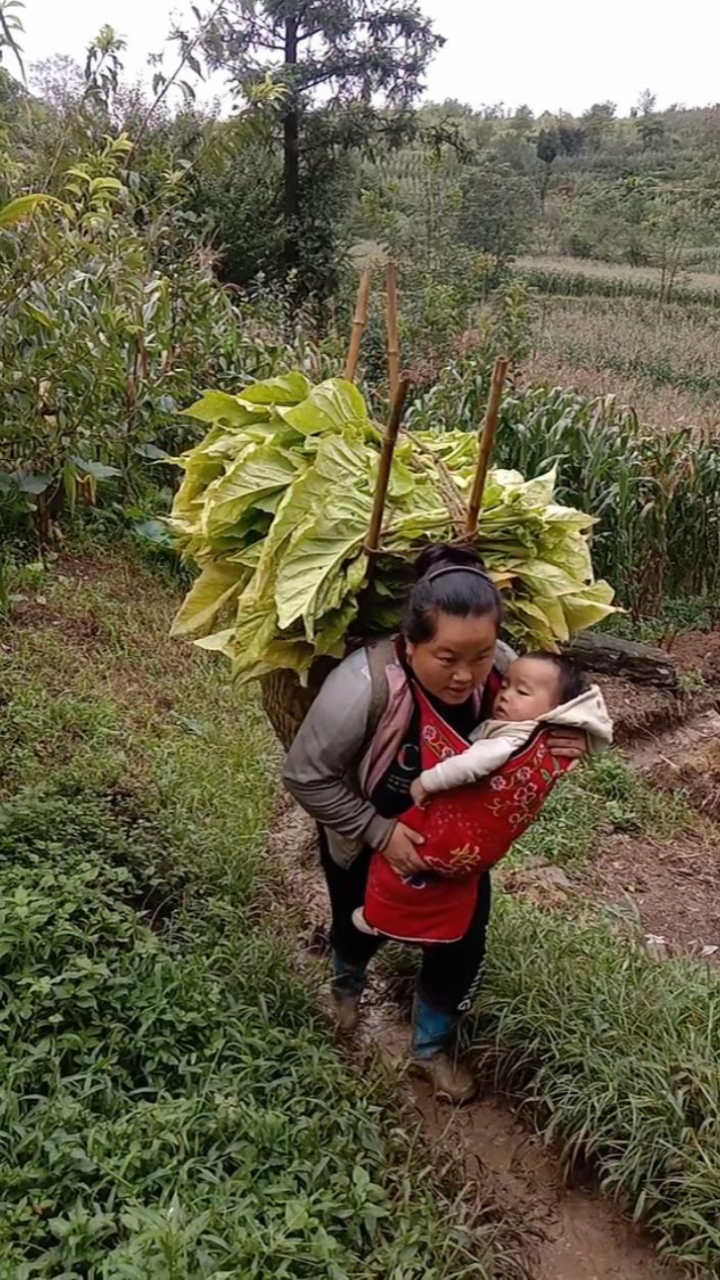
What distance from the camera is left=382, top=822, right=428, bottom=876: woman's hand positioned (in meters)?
1.91

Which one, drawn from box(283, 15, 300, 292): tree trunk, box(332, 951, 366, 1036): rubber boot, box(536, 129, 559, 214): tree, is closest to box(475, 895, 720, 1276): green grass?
box(332, 951, 366, 1036): rubber boot

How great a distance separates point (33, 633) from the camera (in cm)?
388

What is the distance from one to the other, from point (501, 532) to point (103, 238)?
3.18m

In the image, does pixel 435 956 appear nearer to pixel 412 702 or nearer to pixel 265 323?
pixel 412 702

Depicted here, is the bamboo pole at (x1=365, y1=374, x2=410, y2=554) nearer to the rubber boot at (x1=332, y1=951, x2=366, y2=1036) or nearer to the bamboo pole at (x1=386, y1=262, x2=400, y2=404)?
the bamboo pole at (x1=386, y1=262, x2=400, y2=404)

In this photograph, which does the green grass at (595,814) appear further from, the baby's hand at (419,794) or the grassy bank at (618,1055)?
the baby's hand at (419,794)

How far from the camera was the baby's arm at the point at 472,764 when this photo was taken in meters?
1.77

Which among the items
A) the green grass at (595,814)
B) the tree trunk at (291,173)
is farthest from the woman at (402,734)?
the tree trunk at (291,173)

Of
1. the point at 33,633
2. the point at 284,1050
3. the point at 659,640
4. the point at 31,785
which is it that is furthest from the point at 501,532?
the point at 659,640

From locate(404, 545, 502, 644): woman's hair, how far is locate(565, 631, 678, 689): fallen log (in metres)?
3.30

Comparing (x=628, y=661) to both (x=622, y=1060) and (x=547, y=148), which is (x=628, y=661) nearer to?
(x=622, y=1060)

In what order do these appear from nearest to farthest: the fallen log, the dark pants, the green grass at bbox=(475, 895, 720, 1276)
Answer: the green grass at bbox=(475, 895, 720, 1276) < the dark pants < the fallen log

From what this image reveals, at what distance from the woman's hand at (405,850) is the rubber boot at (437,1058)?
1.64 ft

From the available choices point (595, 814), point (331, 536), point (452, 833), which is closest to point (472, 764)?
point (452, 833)
